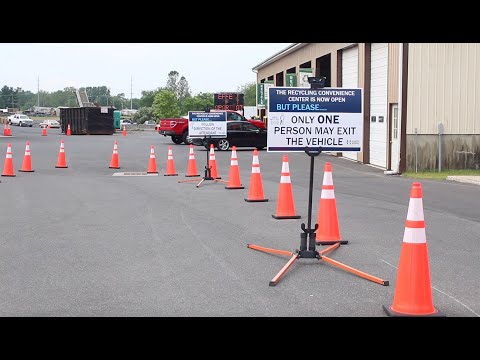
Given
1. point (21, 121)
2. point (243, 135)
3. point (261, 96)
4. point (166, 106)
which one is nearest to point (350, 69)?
point (243, 135)

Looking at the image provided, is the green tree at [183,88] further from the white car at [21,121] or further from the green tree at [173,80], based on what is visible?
the white car at [21,121]

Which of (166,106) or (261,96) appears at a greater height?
(166,106)

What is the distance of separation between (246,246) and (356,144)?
1.91 meters

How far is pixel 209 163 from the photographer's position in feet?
59.6

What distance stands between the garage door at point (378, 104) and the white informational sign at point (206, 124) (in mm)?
7398

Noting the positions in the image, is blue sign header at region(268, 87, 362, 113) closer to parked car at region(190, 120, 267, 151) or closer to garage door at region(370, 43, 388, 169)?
garage door at region(370, 43, 388, 169)

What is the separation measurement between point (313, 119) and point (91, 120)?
47206 millimetres

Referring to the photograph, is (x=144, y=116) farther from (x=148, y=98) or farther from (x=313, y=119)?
(x=313, y=119)

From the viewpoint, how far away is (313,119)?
26.9ft

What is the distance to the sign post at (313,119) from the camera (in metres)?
8.12

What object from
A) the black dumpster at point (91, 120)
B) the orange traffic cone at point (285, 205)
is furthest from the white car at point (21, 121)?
the orange traffic cone at point (285, 205)

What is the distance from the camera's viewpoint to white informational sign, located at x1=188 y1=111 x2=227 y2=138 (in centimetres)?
1797
